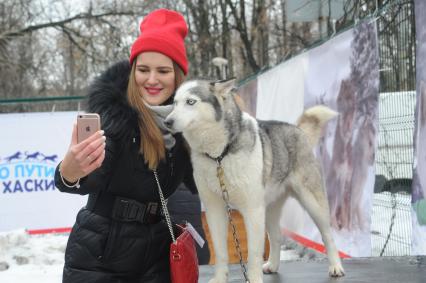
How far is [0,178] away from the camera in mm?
8320

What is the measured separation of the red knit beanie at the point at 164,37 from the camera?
275 centimetres

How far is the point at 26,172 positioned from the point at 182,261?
649cm

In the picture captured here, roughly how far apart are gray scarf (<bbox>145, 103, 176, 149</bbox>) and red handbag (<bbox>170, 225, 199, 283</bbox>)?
21.3 inches

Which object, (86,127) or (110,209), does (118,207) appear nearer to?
(110,209)

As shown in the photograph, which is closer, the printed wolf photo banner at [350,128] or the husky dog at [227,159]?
the husky dog at [227,159]

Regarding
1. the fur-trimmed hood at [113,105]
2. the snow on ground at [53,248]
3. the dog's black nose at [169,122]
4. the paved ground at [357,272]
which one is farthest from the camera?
the snow on ground at [53,248]

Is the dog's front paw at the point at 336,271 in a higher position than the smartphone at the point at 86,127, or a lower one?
lower

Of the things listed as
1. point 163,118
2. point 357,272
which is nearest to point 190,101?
point 163,118

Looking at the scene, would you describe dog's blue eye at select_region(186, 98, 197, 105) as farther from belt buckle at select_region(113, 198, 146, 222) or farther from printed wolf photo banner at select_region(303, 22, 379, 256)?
printed wolf photo banner at select_region(303, 22, 379, 256)

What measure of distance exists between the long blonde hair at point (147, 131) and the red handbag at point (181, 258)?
10 centimetres

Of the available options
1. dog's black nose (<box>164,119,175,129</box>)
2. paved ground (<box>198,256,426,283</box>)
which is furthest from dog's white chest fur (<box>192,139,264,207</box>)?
paved ground (<box>198,256,426,283</box>)

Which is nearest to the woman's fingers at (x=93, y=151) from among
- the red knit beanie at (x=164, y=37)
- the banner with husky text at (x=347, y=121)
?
the red knit beanie at (x=164, y=37)

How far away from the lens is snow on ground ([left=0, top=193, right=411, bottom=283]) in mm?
4680

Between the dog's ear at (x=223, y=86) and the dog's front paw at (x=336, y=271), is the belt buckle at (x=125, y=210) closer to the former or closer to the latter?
the dog's ear at (x=223, y=86)
